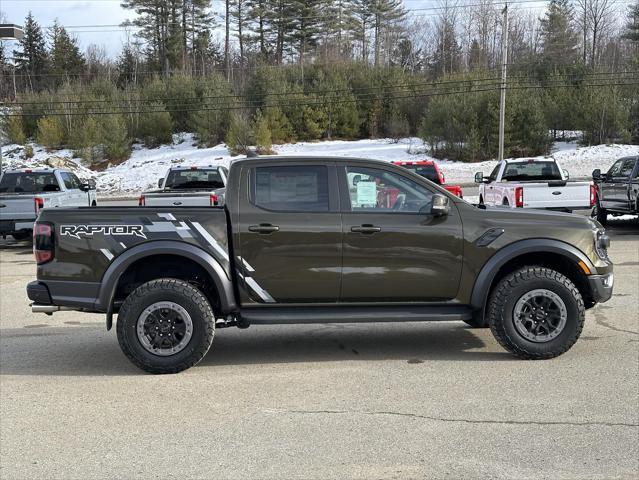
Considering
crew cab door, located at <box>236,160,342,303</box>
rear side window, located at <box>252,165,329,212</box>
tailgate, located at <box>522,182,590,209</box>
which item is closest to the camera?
crew cab door, located at <box>236,160,342,303</box>

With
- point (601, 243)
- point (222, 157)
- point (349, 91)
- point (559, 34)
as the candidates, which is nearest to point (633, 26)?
point (559, 34)

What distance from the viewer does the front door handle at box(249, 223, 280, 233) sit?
574cm

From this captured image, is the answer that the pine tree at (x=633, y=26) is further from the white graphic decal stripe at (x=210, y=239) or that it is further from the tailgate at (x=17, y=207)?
the white graphic decal stripe at (x=210, y=239)

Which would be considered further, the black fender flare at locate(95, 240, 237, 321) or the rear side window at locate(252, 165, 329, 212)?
the rear side window at locate(252, 165, 329, 212)

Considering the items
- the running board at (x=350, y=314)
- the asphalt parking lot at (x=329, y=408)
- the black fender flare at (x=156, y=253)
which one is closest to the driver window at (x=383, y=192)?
the running board at (x=350, y=314)

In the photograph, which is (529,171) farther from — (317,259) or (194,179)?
(317,259)

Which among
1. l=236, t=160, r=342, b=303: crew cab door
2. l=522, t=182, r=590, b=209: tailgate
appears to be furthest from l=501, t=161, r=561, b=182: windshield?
l=236, t=160, r=342, b=303: crew cab door

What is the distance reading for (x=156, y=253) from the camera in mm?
5676

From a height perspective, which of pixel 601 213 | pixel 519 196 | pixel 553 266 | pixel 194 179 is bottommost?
pixel 601 213

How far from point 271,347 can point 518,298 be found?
2.56m

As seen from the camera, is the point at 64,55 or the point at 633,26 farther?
the point at 64,55

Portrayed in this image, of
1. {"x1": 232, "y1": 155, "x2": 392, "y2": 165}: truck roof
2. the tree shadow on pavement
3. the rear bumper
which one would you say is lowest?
the tree shadow on pavement

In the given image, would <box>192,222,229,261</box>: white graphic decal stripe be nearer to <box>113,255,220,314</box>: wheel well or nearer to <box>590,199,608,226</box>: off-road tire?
<box>113,255,220,314</box>: wheel well

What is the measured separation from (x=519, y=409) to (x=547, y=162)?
1330 cm
